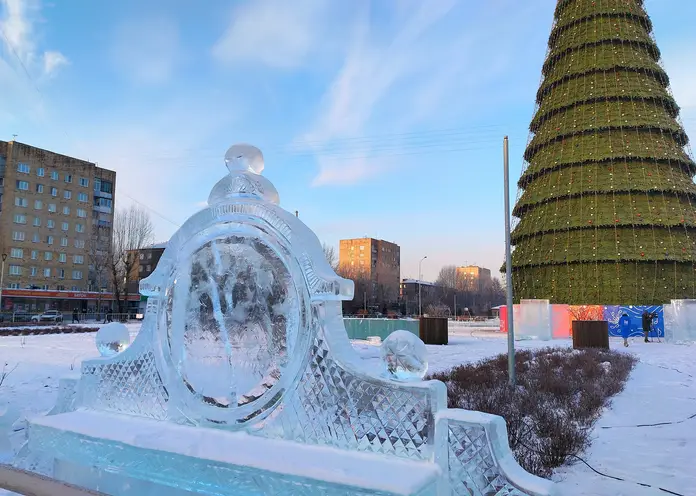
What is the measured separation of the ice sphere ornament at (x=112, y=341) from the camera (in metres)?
3.90

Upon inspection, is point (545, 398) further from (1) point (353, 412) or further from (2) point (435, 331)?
(2) point (435, 331)

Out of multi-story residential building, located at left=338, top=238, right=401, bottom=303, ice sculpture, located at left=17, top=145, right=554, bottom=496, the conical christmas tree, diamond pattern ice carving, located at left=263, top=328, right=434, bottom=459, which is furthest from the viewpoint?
multi-story residential building, located at left=338, top=238, right=401, bottom=303

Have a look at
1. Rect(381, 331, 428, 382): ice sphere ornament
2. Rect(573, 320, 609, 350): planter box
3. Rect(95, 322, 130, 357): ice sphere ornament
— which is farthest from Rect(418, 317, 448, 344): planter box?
Rect(381, 331, 428, 382): ice sphere ornament

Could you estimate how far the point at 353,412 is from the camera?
270 cm

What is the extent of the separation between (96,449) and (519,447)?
10.9 feet

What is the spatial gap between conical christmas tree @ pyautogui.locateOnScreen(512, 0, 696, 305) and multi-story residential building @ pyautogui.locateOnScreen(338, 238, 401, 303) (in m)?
43.7

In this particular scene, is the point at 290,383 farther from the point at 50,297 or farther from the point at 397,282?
the point at 397,282

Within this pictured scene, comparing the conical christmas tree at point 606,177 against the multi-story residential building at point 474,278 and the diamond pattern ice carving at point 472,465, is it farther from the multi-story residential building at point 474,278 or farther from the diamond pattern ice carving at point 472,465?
the multi-story residential building at point 474,278

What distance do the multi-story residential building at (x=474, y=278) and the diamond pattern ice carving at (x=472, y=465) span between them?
96.6 metres

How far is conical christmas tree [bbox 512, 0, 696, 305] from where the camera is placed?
84.2ft

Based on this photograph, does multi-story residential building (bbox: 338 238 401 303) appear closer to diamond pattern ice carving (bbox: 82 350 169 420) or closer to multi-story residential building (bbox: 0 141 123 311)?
multi-story residential building (bbox: 0 141 123 311)

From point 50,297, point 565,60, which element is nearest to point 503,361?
point 565,60

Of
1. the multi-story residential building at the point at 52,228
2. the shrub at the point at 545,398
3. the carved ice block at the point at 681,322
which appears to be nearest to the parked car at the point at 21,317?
the multi-story residential building at the point at 52,228

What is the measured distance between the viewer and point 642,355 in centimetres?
1377
